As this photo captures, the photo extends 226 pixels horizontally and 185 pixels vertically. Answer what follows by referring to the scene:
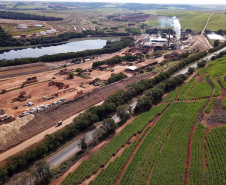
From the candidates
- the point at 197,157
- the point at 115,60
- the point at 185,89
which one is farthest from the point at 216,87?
the point at 115,60

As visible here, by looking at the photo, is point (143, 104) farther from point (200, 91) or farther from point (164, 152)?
point (200, 91)

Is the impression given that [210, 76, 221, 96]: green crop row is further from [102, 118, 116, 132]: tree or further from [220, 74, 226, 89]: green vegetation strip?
[102, 118, 116, 132]: tree

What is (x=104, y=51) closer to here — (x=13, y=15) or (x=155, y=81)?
(x=155, y=81)

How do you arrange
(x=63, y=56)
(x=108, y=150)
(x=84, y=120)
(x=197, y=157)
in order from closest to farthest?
(x=197, y=157)
(x=108, y=150)
(x=84, y=120)
(x=63, y=56)

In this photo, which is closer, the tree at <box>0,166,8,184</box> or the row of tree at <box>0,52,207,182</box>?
the tree at <box>0,166,8,184</box>

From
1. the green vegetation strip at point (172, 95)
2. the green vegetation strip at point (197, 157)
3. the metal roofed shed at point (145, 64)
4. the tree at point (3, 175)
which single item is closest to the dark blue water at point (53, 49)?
the metal roofed shed at point (145, 64)

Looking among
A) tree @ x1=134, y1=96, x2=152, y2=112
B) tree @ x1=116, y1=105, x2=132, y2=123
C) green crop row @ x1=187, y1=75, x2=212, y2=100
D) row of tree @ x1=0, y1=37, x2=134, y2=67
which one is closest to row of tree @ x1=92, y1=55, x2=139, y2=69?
row of tree @ x1=0, y1=37, x2=134, y2=67
